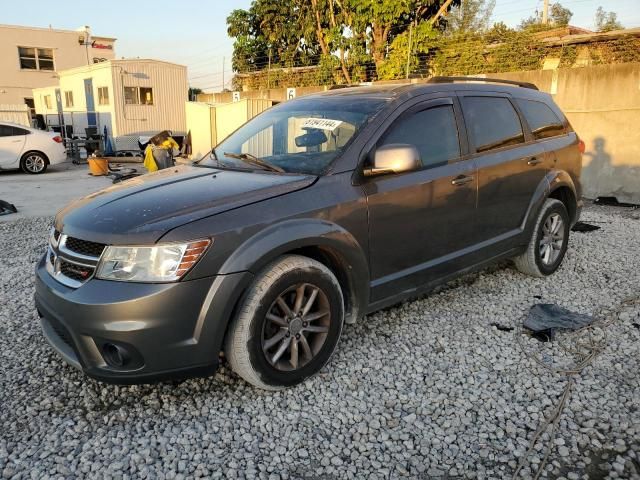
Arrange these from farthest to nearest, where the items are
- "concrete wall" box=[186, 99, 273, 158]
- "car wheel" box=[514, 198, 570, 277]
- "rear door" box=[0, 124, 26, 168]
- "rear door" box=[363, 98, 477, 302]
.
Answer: "rear door" box=[0, 124, 26, 168] < "concrete wall" box=[186, 99, 273, 158] < "car wheel" box=[514, 198, 570, 277] < "rear door" box=[363, 98, 477, 302]

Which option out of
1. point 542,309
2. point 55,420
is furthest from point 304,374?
point 542,309

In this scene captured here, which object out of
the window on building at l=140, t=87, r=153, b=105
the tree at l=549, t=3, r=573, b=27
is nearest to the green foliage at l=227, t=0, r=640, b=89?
the tree at l=549, t=3, r=573, b=27

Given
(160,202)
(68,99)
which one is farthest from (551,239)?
(68,99)

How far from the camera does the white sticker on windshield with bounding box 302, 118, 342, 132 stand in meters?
3.32

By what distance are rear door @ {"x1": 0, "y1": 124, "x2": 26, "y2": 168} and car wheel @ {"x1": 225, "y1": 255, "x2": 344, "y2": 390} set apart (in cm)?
1373

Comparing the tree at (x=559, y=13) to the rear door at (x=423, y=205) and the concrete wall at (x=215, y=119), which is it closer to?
the concrete wall at (x=215, y=119)

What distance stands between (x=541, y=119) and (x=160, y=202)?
3630 millimetres

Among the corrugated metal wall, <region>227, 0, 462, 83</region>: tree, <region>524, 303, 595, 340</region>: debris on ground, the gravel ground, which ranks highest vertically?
<region>227, 0, 462, 83</region>: tree

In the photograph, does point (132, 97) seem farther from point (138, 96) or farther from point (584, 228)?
point (584, 228)

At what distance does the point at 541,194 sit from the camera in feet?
14.3

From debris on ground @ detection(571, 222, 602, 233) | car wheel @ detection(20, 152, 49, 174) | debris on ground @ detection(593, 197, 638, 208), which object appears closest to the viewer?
debris on ground @ detection(571, 222, 602, 233)

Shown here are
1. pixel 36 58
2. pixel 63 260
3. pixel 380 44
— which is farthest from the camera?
pixel 36 58

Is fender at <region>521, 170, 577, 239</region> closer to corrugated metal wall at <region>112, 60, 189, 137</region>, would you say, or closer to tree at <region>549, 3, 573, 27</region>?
corrugated metal wall at <region>112, 60, 189, 137</region>

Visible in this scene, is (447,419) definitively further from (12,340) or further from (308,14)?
(308,14)
